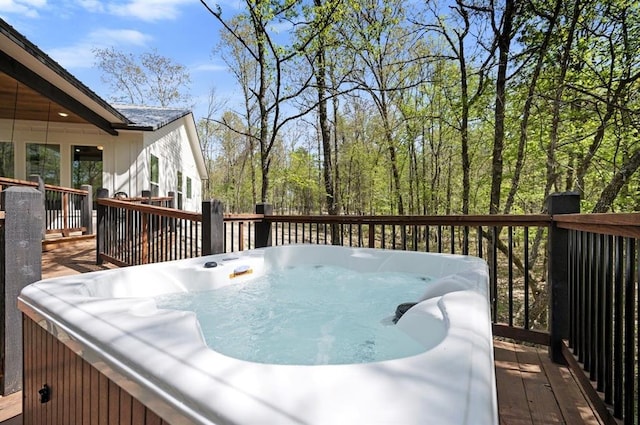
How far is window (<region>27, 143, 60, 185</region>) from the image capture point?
300 inches

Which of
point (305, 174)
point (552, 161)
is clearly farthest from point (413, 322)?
point (305, 174)

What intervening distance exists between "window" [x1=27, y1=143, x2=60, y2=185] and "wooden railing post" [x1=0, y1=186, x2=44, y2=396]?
7.25 m

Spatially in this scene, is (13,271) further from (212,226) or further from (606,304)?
(606,304)

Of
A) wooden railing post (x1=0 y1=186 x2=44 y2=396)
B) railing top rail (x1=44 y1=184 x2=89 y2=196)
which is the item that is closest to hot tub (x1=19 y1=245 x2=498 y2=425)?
wooden railing post (x1=0 y1=186 x2=44 y2=396)

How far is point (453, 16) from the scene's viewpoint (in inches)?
238

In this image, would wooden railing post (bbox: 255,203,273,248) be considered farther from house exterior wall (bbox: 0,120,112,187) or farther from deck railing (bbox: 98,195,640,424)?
house exterior wall (bbox: 0,120,112,187)

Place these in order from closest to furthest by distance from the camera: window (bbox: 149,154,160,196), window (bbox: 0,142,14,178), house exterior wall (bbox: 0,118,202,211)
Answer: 1. window (bbox: 0,142,14,178)
2. house exterior wall (bbox: 0,118,202,211)
3. window (bbox: 149,154,160,196)

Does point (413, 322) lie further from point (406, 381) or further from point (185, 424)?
point (185, 424)

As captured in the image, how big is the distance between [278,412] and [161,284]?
182 centimetres

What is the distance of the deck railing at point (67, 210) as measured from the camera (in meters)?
6.07

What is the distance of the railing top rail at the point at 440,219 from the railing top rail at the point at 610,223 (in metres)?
0.35

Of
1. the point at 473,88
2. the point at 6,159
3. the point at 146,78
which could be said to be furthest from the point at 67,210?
the point at 146,78

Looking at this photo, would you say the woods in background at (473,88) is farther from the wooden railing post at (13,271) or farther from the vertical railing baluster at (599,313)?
the wooden railing post at (13,271)

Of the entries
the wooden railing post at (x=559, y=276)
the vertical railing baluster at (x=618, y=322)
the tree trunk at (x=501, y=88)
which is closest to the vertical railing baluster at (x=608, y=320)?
the vertical railing baluster at (x=618, y=322)
